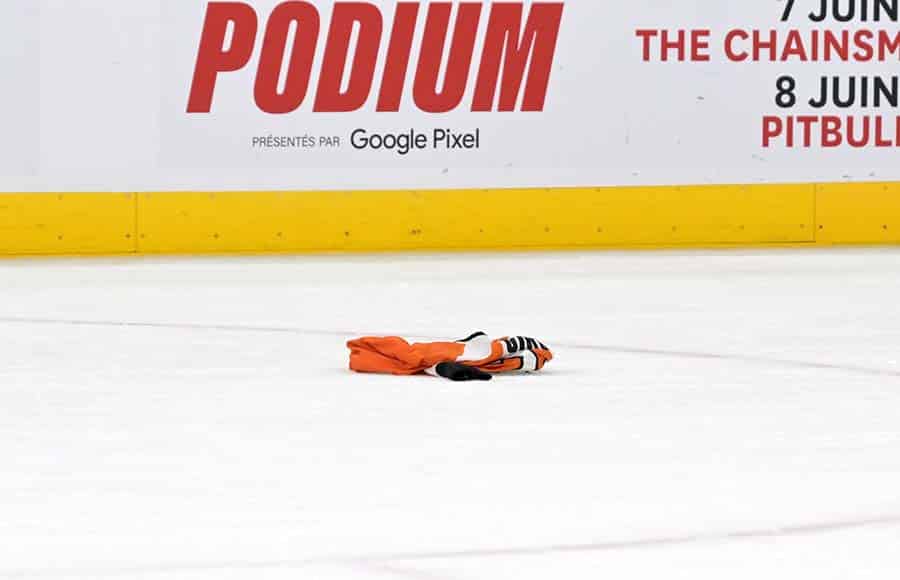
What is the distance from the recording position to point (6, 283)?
10.8 m

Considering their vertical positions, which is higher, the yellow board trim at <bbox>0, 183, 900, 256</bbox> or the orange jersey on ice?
the yellow board trim at <bbox>0, 183, 900, 256</bbox>

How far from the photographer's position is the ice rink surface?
3717mm

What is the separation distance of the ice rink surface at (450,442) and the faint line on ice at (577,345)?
0.02 metres

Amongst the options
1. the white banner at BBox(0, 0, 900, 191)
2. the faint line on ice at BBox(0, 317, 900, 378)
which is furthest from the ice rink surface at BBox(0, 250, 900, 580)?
the white banner at BBox(0, 0, 900, 191)

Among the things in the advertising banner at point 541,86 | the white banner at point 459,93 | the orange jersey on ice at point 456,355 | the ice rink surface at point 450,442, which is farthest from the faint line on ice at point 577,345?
the advertising banner at point 541,86

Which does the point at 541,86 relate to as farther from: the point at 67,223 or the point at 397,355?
the point at 397,355

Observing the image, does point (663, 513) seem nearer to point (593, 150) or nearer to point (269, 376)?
point (269, 376)

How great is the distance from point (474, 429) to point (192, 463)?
36.0 inches

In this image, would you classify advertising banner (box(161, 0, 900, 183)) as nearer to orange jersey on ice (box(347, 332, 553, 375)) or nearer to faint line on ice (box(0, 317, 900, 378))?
faint line on ice (box(0, 317, 900, 378))

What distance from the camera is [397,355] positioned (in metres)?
6.69

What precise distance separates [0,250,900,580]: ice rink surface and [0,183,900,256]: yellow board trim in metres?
2.60

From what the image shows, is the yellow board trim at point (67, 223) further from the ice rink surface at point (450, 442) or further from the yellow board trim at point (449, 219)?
the ice rink surface at point (450, 442)

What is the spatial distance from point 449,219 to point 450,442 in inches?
306

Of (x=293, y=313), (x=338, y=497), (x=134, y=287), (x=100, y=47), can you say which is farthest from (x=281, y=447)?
(x=100, y=47)
